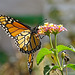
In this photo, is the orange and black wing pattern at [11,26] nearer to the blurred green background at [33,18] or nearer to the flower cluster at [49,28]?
the flower cluster at [49,28]

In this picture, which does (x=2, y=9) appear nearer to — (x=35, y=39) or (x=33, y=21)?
(x=33, y=21)

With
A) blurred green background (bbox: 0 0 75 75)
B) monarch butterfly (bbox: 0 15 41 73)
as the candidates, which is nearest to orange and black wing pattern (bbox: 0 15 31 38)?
monarch butterfly (bbox: 0 15 41 73)

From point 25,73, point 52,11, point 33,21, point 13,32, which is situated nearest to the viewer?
point 13,32

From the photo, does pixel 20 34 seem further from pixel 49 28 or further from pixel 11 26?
pixel 49 28

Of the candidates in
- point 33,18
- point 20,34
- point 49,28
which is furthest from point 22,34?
point 33,18

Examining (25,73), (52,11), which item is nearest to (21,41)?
(25,73)
